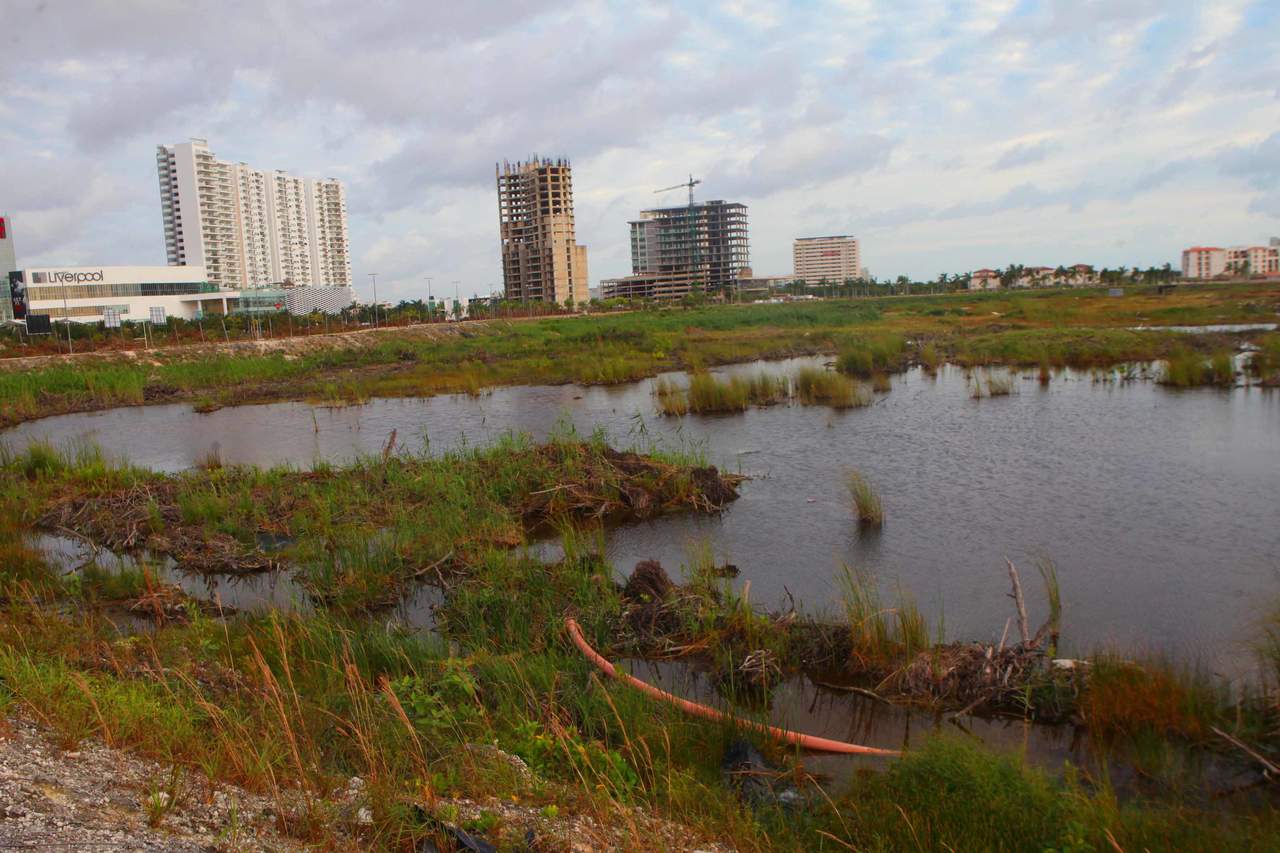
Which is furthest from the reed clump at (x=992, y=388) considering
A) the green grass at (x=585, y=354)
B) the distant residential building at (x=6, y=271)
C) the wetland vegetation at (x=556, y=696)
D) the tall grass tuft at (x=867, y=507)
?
the distant residential building at (x=6, y=271)

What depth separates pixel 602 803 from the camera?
402 cm

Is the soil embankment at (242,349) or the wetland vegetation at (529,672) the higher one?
the soil embankment at (242,349)

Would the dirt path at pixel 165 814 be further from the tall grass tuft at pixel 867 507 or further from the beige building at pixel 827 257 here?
the beige building at pixel 827 257

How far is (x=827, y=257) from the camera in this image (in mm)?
191125

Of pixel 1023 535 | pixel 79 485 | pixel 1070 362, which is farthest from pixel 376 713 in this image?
pixel 1070 362

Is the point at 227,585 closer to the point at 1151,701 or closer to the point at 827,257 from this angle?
the point at 1151,701

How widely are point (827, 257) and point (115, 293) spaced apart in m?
145

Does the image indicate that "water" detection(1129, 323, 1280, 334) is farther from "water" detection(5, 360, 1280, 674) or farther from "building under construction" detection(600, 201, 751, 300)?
"building under construction" detection(600, 201, 751, 300)

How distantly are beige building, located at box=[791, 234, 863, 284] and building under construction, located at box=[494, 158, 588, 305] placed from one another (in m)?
89.4

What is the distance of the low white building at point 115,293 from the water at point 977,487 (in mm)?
56931

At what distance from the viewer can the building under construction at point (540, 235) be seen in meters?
106

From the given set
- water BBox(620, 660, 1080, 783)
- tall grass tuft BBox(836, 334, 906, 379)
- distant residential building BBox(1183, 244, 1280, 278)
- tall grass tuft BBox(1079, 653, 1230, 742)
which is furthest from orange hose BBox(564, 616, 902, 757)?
distant residential building BBox(1183, 244, 1280, 278)

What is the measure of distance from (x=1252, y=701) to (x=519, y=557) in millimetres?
6391

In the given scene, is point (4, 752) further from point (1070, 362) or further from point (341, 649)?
point (1070, 362)
